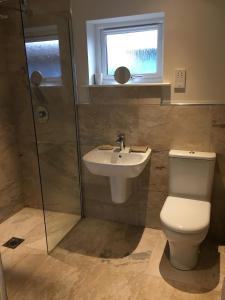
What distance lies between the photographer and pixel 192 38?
2.04 metres

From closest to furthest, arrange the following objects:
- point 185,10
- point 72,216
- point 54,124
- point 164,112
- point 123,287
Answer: point 123,287
point 185,10
point 164,112
point 54,124
point 72,216

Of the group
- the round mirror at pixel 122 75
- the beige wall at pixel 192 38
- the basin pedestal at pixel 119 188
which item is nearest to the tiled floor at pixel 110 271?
the basin pedestal at pixel 119 188

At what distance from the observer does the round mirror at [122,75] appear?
2270 millimetres

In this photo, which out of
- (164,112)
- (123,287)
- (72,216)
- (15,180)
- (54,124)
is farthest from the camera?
(15,180)

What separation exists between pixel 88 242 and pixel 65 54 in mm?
1688

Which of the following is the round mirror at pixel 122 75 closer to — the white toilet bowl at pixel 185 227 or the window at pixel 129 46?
the window at pixel 129 46

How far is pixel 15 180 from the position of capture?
9.55ft

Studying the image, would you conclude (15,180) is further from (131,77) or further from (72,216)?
(131,77)

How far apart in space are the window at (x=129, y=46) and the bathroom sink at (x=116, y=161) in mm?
697

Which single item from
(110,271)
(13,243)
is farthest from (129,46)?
(13,243)

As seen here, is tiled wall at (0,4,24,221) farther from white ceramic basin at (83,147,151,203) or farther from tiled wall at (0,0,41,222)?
white ceramic basin at (83,147,151,203)

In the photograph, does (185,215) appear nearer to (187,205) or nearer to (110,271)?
(187,205)

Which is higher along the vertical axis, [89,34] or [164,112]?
[89,34]

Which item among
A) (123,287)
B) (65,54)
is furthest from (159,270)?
(65,54)
